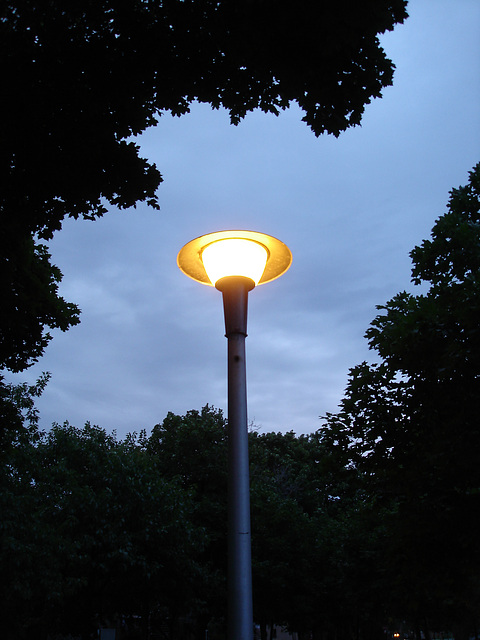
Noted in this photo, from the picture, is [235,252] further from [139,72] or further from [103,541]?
[103,541]

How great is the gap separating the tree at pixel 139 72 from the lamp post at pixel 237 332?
1506 millimetres

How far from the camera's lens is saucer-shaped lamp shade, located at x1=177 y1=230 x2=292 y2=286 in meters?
4.51

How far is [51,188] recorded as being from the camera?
5707mm

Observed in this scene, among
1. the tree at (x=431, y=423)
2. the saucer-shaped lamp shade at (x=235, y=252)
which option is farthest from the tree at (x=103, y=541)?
the saucer-shaped lamp shade at (x=235, y=252)

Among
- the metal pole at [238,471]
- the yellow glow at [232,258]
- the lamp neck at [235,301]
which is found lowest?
the metal pole at [238,471]

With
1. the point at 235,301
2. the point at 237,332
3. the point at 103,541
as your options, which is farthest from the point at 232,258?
the point at 103,541

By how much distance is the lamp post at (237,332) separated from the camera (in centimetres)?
339

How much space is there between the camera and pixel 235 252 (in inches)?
178

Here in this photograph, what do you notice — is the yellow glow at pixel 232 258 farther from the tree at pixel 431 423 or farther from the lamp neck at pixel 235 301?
the tree at pixel 431 423

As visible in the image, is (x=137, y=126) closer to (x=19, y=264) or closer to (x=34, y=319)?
(x=19, y=264)

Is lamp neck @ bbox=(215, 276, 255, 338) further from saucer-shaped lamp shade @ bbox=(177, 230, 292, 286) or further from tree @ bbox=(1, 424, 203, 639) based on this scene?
tree @ bbox=(1, 424, 203, 639)

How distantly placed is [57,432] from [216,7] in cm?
1852

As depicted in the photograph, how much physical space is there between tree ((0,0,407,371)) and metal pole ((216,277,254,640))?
197cm

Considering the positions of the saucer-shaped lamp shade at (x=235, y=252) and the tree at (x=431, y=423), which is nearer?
the saucer-shaped lamp shade at (x=235, y=252)
